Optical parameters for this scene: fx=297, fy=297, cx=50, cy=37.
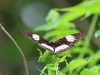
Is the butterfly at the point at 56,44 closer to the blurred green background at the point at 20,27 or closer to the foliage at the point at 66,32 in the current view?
the foliage at the point at 66,32

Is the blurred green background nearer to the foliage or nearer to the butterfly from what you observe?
the foliage

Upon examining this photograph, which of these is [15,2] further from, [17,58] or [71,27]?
[71,27]

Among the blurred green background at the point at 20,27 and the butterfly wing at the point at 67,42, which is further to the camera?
the blurred green background at the point at 20,27

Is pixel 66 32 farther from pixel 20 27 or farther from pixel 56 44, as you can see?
pixel 20 27

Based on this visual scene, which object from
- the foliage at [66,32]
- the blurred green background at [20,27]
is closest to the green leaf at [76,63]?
the foliage at [66,32]

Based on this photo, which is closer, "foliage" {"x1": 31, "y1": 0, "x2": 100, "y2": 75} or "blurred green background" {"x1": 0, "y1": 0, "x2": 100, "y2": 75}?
"foliage" {"x1": 31, "y1": 0, "x2": 100, "y2": 75}

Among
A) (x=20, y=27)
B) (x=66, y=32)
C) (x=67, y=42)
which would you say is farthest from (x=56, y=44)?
(x=20, y=27)

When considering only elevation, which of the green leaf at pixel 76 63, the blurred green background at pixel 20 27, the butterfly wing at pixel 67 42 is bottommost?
the green leaf at pixel 76 63

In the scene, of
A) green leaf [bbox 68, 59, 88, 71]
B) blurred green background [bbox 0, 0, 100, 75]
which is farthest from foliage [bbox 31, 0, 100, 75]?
blurred green background [bbox 0, 0, 100, 75]

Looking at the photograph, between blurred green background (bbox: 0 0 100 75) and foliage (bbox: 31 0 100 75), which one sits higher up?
blurred green background (bbox: 0 0 100 75)
